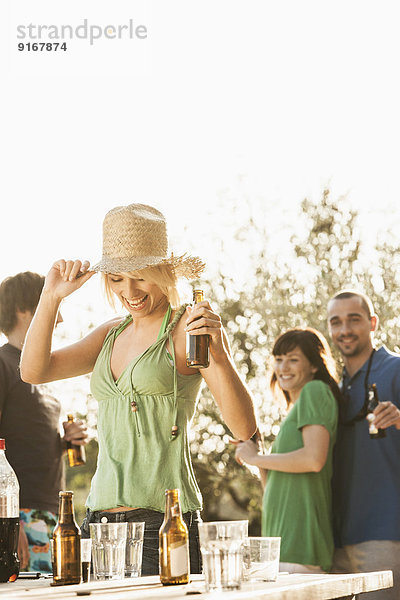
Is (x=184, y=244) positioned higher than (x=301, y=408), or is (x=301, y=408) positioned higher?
(x=184, y=244)

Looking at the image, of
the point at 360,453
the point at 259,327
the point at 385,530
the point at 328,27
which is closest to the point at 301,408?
the point at 360,453

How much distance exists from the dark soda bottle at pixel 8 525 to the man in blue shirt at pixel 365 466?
2.07 meters

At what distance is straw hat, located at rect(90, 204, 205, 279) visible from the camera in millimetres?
2664

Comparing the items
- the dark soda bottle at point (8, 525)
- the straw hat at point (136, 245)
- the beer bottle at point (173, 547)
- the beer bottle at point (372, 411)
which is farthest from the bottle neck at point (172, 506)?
the beer bottle at point (372, 411)

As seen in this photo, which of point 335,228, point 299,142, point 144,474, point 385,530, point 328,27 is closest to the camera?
point 144,474

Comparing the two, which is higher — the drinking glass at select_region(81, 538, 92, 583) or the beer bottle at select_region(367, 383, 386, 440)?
the beer bottle at select_region(367, 383, 386, 440)

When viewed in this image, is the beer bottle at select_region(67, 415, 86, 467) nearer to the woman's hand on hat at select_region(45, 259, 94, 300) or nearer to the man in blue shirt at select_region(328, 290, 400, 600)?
the man in blue shirt at select_region(328, 290, 400, 600)

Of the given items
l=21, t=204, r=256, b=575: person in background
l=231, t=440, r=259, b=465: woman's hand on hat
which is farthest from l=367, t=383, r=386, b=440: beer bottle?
l=21, t=204, r=256, b=575: person in background

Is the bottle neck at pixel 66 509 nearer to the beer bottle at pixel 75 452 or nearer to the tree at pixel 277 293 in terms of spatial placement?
the beer bottle at pixel 75 452

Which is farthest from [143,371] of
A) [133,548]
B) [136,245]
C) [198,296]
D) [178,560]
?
[178,560]

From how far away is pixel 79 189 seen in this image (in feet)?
35.3

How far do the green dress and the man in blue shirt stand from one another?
0.08 m

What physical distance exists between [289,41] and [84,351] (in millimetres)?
7366

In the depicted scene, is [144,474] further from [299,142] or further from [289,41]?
[299,142]
